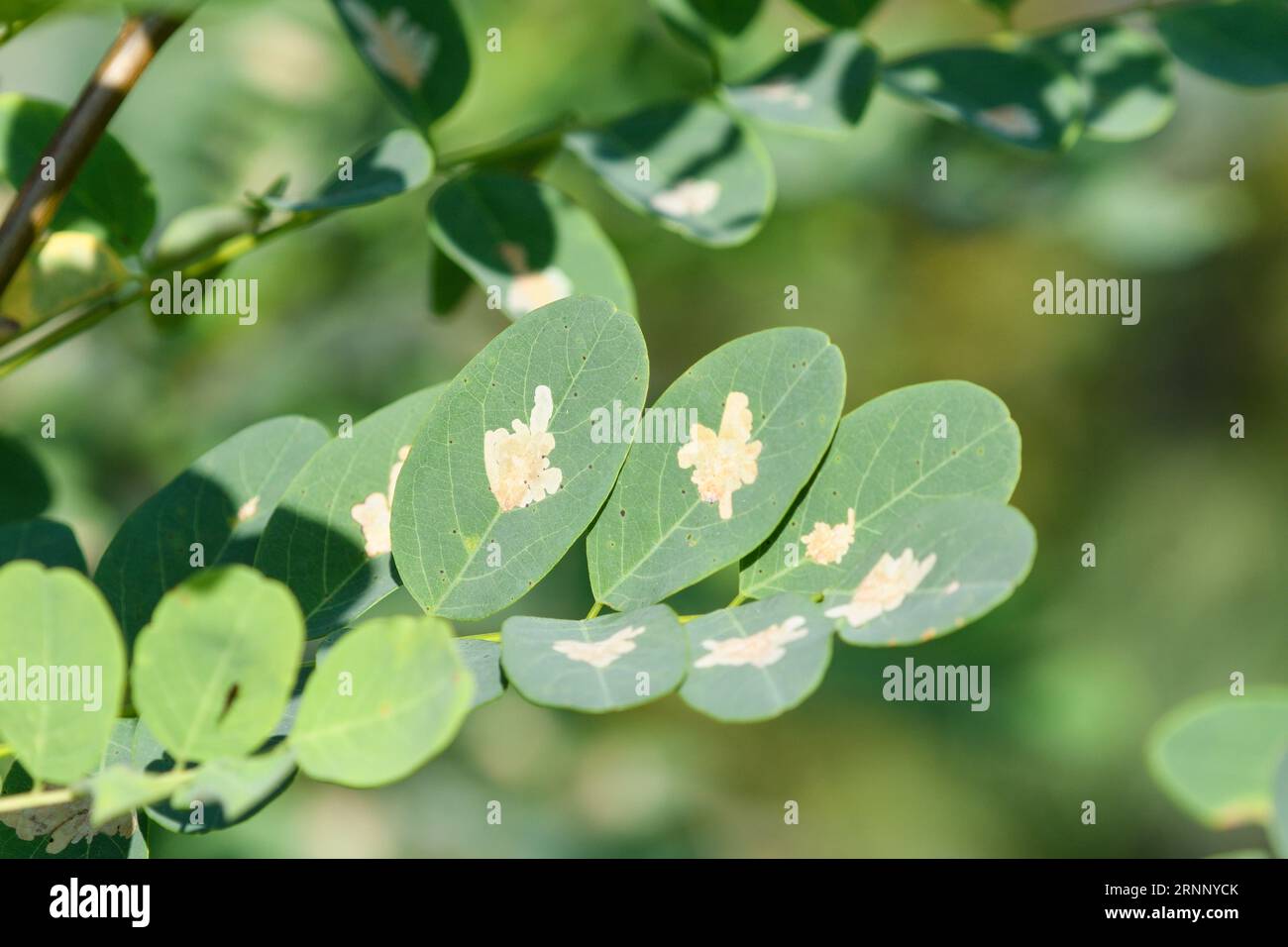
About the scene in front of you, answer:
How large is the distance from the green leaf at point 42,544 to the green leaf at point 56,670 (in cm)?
12

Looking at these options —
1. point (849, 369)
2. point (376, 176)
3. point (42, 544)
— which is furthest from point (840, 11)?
point (849, 369)

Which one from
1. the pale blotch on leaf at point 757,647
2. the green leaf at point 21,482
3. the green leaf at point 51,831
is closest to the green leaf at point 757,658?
the pale blotch on leaf at point 757,647

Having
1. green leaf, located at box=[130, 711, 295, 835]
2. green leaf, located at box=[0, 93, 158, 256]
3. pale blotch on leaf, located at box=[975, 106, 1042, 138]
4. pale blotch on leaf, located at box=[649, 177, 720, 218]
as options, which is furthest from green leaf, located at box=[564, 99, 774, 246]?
green leaf, located at box=[130, 711, 295, 835]

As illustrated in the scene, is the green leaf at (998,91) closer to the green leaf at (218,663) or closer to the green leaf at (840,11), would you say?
the green leaf at (840,11)

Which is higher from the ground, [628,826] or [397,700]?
[397,700]

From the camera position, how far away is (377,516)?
0.46 metres

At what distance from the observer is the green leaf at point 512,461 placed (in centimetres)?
42

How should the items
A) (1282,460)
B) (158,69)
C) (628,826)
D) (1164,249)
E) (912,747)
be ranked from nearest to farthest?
(1164,249) → (158,69) → (628,826) → (912,747) → (1282,460)

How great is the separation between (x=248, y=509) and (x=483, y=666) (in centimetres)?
14
